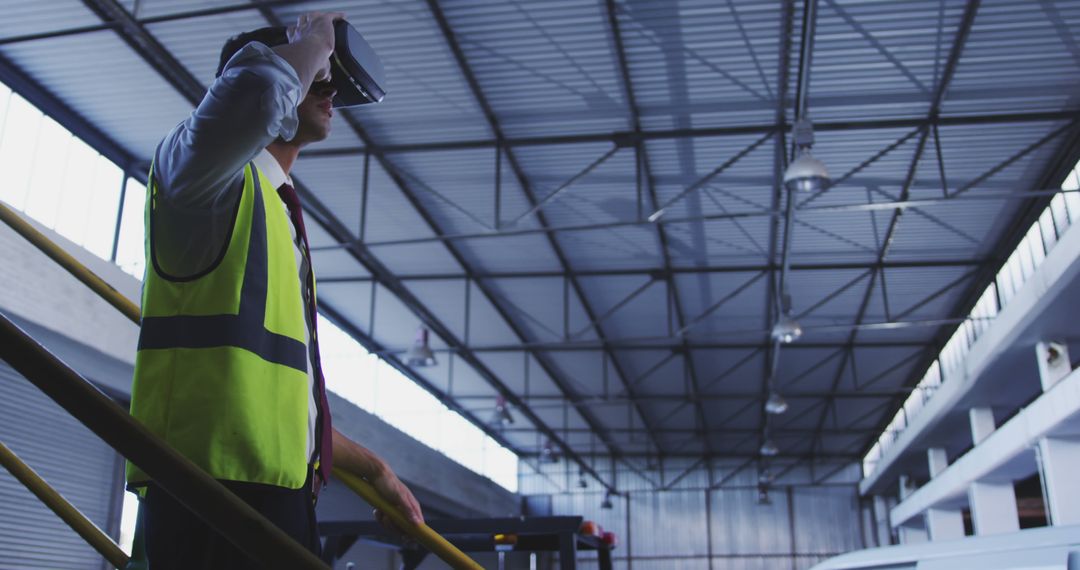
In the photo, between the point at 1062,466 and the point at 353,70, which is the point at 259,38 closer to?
the point at 353,70

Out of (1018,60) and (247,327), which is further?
(1018,60)

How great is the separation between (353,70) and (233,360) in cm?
94

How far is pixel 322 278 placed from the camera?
23.6 metres

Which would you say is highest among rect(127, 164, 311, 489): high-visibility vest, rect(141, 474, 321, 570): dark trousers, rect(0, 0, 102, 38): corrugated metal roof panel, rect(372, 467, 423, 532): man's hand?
rect(0, 0, 102, 38): corrugated metal roof panel

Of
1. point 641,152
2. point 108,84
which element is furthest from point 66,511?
point 641,152

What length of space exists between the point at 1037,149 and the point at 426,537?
1794cm

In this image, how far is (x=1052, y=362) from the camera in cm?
A: 1888

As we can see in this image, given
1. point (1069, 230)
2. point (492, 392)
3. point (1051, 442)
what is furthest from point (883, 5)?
point (492, 392)

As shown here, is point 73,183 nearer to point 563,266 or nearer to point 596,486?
point 563,266

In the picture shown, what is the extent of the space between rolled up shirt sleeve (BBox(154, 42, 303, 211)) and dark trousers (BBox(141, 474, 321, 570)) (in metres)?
0.60

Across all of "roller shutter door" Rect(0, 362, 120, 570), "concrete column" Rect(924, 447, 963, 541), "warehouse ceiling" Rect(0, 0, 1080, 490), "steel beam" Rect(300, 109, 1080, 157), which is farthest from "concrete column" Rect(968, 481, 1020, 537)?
"roller shutter door" Rect(0, 362, 120, 570)

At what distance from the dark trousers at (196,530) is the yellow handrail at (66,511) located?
951 millimetres

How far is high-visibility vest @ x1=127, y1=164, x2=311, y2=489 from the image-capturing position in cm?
183

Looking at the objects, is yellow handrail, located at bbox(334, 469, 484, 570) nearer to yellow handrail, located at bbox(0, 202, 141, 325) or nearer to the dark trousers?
the dark trousers
